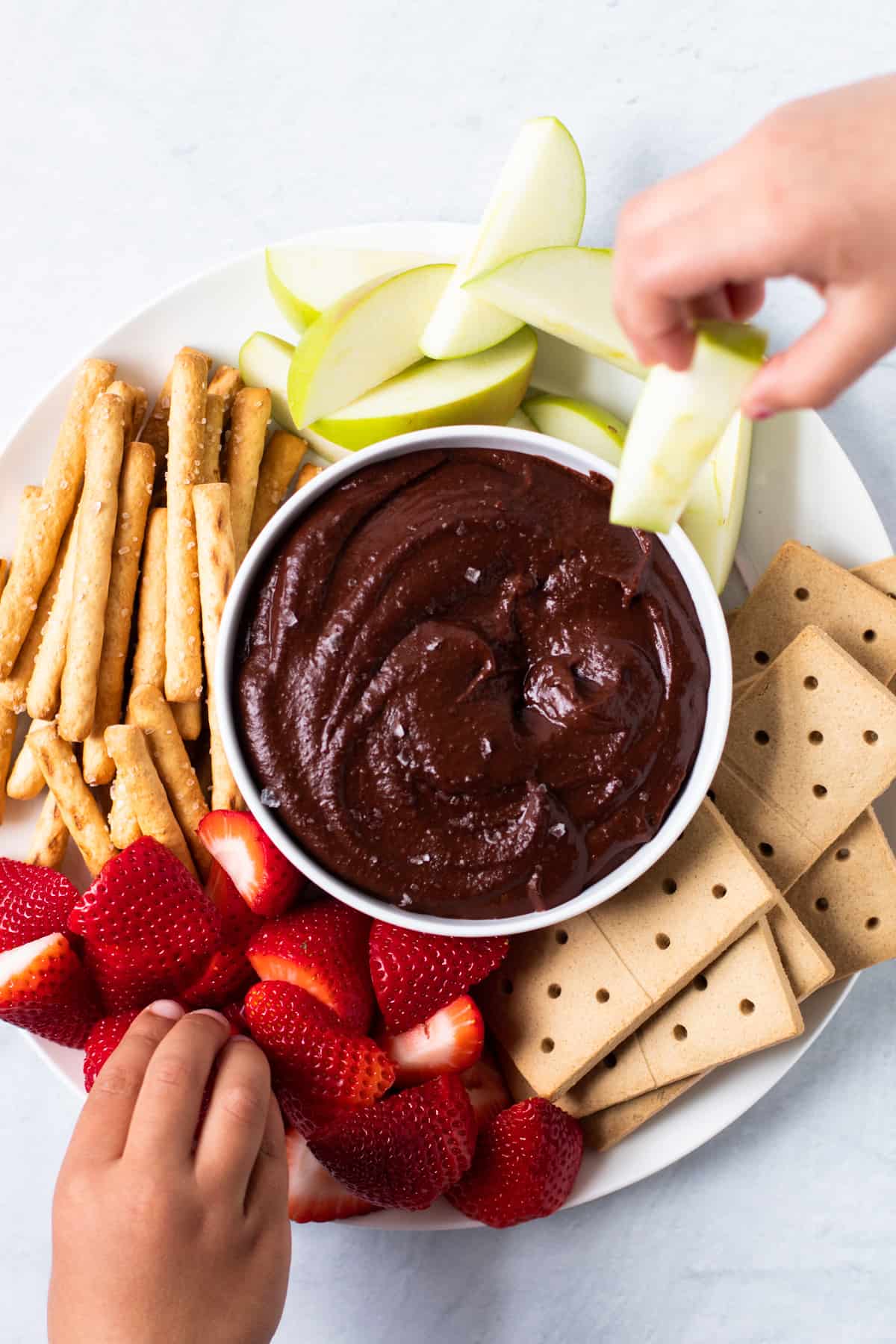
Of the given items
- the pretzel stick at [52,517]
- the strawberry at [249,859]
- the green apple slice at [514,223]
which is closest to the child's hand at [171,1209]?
the strawberry at [249,859]

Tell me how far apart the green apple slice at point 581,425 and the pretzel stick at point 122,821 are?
1130 millimetres

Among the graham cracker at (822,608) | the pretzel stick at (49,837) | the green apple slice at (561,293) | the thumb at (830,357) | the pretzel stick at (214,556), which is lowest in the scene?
the pretzel stick at (49,837)

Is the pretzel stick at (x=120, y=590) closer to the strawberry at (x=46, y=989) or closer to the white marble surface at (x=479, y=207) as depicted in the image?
the strawberry at (x=46, y=989)

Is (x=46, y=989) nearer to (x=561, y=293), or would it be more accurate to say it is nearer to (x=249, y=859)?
(x=249, y=859)

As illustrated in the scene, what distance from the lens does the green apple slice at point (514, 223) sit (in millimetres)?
2084

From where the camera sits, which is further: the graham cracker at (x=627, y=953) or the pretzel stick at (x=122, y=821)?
the pretzel stick at (x=122, y=821)

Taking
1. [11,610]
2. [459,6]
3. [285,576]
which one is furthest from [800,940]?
[459,6]

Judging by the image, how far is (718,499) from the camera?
2160 millimetres

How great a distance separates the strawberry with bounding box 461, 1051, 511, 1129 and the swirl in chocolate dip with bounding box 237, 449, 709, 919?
0.52 metres

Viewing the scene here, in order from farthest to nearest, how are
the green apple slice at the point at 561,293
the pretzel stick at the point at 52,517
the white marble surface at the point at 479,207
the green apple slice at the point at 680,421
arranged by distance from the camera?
the white marble surface at the point at 479,207 < the pretzel stick at the point at 52,517 < the green apple slice at the point at 561,293 < the green apple slice at the point at 680,421

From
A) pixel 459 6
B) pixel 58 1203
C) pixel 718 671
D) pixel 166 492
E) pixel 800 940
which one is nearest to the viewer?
pixel 58 1203

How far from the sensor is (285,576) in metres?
1.93

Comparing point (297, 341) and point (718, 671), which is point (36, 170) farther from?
point (718, 671)

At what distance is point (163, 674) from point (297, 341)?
771mm
